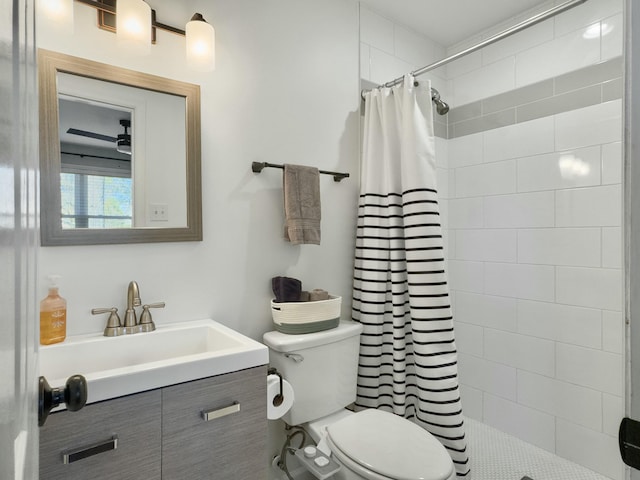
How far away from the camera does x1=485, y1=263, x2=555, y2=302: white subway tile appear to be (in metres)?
2.01

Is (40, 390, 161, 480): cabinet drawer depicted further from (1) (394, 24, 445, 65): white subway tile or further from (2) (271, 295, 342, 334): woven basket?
(1) (394, 24, 445, 65): white subway tile

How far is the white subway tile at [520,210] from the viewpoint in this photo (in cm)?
201

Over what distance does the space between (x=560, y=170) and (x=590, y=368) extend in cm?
102

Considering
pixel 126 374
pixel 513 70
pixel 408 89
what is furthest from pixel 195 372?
pixel 513 70

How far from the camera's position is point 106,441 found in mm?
920

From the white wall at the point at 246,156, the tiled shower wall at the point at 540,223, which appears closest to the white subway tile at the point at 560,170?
the tiled shower wall at the point at 540,223

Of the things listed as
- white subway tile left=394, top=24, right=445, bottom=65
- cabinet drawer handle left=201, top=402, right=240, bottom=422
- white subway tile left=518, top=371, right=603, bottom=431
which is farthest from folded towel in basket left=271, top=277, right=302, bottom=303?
white subway tile left=394, top=24, right=445, bottom=65

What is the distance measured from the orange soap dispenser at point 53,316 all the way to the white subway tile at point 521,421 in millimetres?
2252

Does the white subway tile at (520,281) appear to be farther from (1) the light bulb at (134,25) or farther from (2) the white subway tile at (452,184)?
(1) the light bulb at (134,25)

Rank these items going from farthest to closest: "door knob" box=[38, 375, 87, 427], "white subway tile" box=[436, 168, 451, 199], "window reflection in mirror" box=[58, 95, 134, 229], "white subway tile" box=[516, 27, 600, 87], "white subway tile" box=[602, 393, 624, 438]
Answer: "white subway tile" box=[436, 168, 451, 199], "white subway tile" box=[516, 27, 600, 87], "white subway tile" box=[602, 393, 624, 438], "window reflection in mirror" box=[58, 95, 134, 229], "door knob" box=[38, 375, 87, 427]

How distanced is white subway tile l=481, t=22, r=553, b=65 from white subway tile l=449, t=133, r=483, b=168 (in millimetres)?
467

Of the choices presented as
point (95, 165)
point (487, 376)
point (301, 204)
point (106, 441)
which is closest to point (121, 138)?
point (95, 165)

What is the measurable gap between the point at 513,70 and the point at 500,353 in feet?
5.50

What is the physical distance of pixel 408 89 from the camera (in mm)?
1811
